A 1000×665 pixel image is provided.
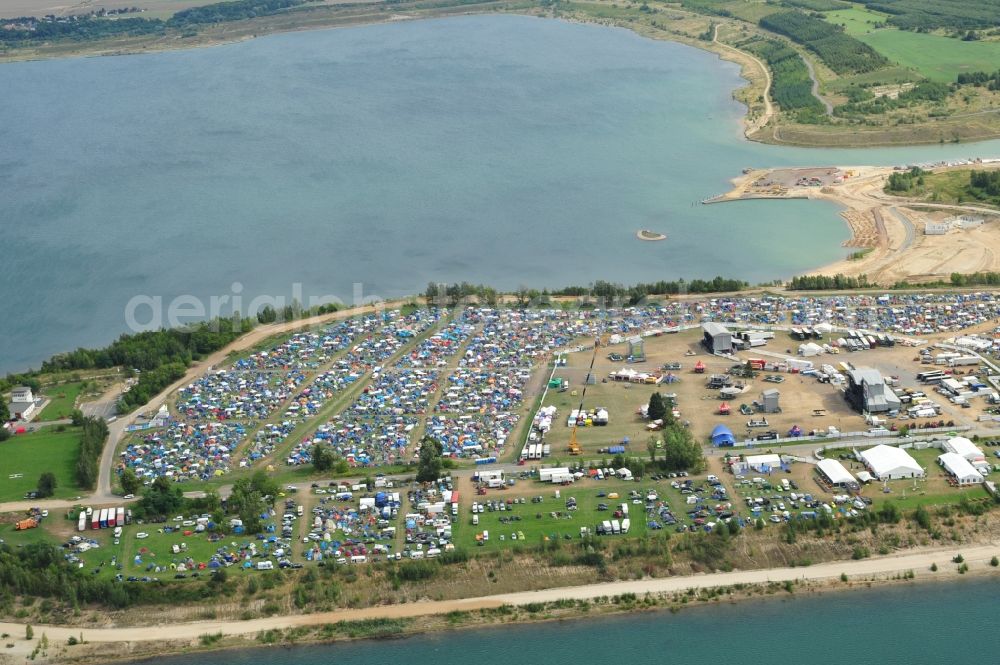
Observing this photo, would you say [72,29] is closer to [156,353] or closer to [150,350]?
[150,350]

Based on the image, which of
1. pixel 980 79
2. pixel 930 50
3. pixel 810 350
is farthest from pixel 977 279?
pixel 930 50

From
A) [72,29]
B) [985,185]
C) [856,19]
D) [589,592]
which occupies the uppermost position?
[72,29]

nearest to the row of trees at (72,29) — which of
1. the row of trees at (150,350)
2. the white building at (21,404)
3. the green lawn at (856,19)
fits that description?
the green lawn at (856,19)

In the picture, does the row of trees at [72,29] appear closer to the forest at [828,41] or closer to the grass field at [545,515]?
the forest at [828,41]

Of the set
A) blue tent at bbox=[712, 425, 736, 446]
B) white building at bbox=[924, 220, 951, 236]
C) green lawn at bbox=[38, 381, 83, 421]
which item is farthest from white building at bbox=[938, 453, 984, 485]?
green lawn at bbox=[38, 381, 83, 421]

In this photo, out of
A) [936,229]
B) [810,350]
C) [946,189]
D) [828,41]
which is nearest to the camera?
[810,350]

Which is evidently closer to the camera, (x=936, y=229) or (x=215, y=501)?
(x=215, y=501)

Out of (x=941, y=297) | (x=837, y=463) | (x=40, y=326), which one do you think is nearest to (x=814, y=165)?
(x=941, y=297)
